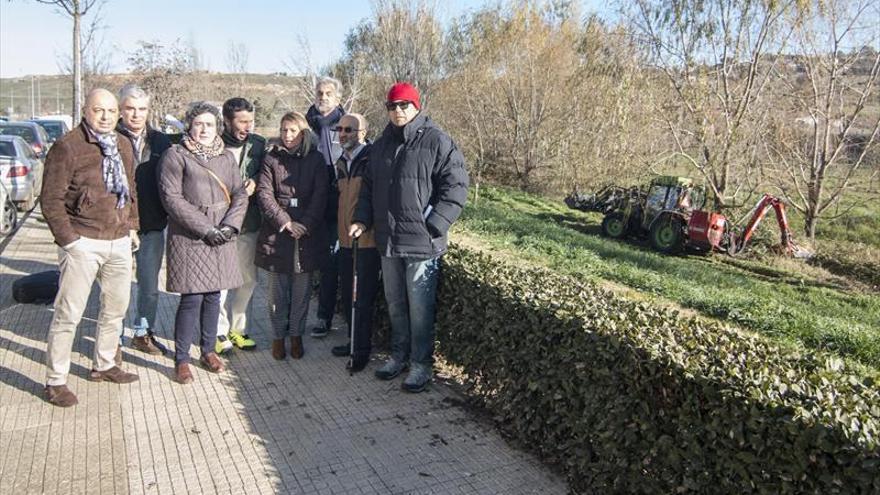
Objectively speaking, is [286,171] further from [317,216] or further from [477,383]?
[477,383]

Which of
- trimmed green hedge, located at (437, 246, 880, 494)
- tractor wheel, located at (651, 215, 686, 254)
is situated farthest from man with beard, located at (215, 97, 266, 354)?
tractor wheel, located at (651, 215, 686, 254)

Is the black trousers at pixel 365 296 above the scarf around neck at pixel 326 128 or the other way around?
the other way around

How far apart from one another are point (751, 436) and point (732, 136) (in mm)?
16117

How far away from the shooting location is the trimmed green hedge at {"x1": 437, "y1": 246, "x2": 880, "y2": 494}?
2.19 m

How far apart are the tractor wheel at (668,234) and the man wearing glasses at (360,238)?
13.5 meters

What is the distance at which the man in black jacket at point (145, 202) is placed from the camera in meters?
4.30

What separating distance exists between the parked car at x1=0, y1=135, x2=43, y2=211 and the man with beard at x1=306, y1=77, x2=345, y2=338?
7968 mm

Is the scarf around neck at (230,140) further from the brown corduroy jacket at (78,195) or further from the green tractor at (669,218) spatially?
the green tractor at (669,218)

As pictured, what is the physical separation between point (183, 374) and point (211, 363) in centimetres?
23

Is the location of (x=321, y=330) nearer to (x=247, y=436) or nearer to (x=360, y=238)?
(x=360, y=238)

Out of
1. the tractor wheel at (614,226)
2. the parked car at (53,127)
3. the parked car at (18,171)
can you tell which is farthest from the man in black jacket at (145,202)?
the parked car at (53,127)

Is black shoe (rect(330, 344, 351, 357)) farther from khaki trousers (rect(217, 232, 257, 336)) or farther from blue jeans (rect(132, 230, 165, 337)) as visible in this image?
blue jeans (rect(132, 230, 165, 337))

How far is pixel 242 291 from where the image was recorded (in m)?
4.97

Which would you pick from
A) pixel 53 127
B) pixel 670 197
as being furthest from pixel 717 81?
pixel 53 127
